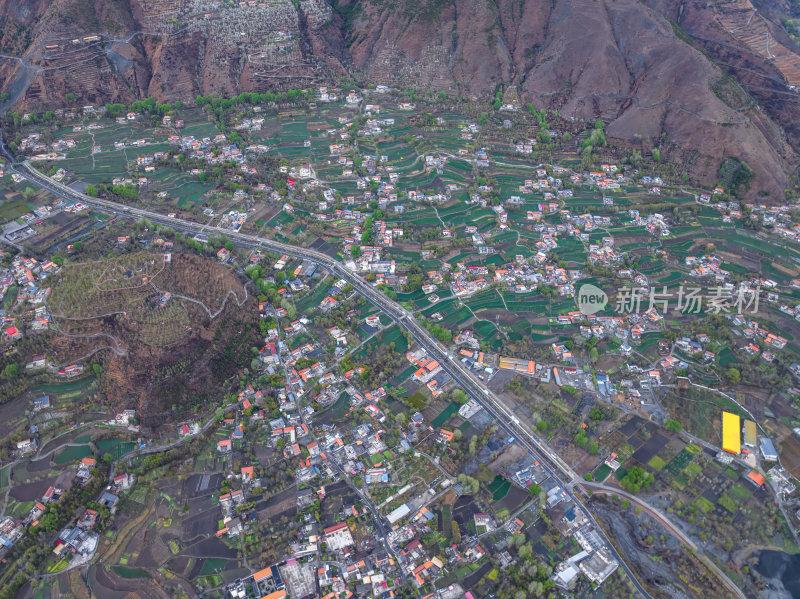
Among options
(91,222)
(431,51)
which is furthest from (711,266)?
(91,222)

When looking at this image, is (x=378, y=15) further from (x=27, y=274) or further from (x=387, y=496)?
(x=387, y=496)

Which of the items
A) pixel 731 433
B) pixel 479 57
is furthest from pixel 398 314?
pixel 479 57

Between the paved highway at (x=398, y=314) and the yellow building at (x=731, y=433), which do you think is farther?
the yellow building at (x=731, y=433)

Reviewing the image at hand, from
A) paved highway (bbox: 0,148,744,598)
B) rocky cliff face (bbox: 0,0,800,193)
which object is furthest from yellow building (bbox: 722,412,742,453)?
rocky cliff face (bbox: 0,0,800,193)

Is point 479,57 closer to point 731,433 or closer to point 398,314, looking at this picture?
point 398,314

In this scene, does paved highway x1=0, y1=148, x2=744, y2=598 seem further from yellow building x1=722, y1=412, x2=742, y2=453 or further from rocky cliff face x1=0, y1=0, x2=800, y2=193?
rocky cliff face x1=0, y1=0, x2=800, y2=193

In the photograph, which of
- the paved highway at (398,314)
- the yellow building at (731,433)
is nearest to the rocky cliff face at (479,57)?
the paved highway at (398,314)

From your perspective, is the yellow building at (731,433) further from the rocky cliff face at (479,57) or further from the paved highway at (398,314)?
the rocky cliff face at (479,57)
